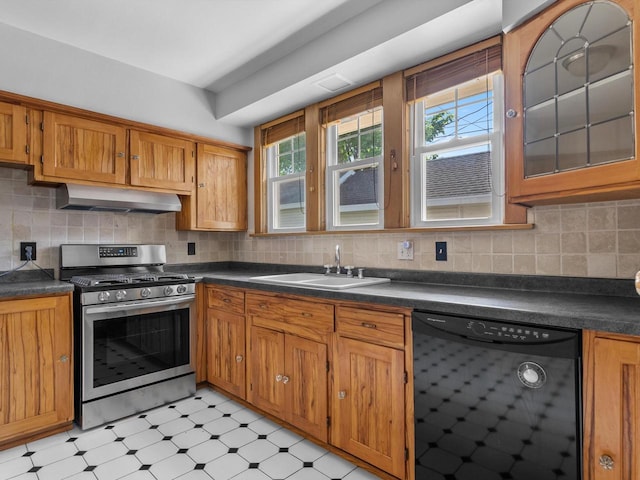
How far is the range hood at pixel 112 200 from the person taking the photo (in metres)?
2.59

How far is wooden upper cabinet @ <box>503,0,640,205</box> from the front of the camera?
4.24 ft

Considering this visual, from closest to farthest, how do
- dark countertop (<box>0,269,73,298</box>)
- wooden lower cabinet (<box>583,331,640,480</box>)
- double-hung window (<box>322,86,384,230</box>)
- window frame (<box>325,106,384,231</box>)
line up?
wooden lower cabinet (<box>583,331,640,480</box>) → dark countertop (<box>0,269,73,298</box>) → double-hung window (<box>322,86,384,230</box>) → window frame (<box>325,106,384,231</box>)

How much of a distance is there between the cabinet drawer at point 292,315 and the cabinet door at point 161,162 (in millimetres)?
1298

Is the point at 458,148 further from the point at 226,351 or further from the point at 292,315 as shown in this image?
the point at 226,351

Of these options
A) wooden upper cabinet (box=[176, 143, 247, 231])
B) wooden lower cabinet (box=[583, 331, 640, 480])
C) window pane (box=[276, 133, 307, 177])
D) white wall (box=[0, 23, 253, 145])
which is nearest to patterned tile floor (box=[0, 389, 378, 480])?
wooden lower cabinet (box=[583, 331, 640, 480])

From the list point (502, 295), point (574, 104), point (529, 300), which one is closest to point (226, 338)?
point (502, 295)

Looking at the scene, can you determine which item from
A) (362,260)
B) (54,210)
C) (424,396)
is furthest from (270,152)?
(424,396)

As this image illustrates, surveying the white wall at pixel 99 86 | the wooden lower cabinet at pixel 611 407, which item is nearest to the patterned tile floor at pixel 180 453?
the wooden lower cabinet at pixel 611 407

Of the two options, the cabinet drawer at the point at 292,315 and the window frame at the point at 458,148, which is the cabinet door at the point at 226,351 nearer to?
the cabinet drawer at the point at 292,315

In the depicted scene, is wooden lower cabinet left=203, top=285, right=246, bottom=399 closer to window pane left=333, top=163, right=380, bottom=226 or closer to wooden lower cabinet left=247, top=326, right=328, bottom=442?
wooden lower cabinet left=247, top=326, right=328, bottom=442

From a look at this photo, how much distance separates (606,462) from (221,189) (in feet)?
10.5

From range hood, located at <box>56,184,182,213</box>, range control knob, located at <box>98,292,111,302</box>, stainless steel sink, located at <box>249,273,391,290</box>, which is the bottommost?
range control knob, located at <box>98,292,111,302</box>

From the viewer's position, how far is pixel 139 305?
2586 mm

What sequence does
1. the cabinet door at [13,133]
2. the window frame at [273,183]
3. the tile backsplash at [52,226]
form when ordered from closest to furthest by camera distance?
the cabinet door at [13,133] → the tile backsplash at [52,226] → the window frame at [273,183]
